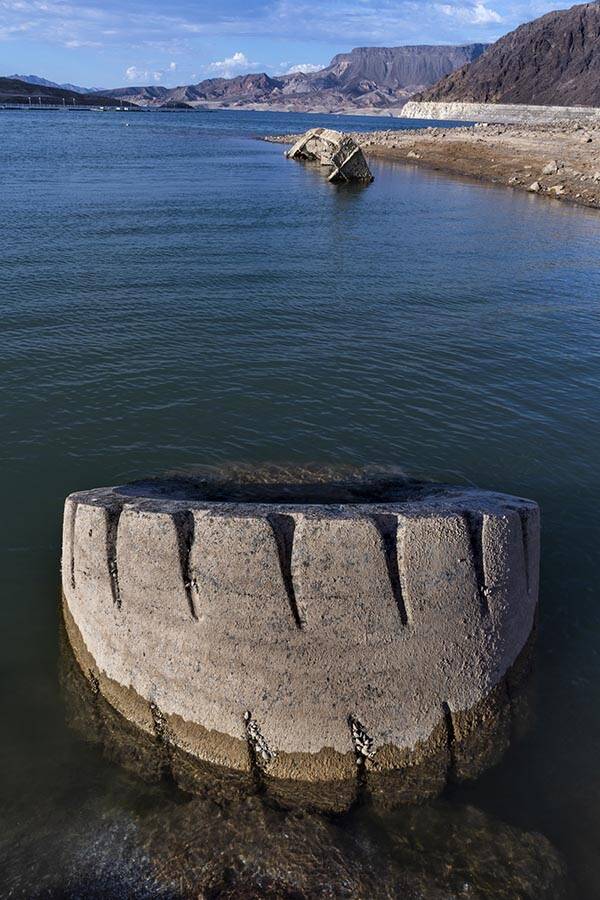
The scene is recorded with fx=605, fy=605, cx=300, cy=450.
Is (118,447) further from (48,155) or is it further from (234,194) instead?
(48,155)

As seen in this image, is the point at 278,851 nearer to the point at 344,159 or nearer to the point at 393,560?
the point at 393,560

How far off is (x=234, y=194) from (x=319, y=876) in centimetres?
4021

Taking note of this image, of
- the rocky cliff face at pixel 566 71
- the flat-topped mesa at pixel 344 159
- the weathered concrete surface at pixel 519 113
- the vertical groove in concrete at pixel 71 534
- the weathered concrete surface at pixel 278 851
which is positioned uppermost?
the rocky cliff face at pixel 566 71

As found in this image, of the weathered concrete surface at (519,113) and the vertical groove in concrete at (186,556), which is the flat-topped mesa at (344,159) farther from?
the weathered concrete surface at (519,113)

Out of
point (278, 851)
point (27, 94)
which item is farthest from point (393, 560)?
point (27, 94)

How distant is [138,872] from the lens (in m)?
5.20

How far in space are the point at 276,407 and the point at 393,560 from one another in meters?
7.82

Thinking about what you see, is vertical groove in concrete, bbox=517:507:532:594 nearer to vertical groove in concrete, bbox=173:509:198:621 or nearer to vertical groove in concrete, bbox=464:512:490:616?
vertical groove in concrete, bbox=464:512:490:616

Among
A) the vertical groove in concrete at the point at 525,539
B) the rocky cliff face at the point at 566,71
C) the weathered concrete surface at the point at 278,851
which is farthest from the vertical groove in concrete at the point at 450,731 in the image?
the rocky cliff face at the point at 566,71

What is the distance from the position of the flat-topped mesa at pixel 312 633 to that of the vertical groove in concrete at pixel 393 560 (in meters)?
0.01

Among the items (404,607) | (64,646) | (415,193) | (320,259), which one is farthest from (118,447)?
(415,193)

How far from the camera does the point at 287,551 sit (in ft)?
19.3

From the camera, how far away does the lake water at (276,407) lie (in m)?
5.69

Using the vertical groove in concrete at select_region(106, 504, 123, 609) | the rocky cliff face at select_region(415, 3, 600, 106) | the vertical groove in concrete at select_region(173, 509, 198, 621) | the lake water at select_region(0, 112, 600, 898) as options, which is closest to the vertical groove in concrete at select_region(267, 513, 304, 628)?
the vertical groove in concrete at select_region(173, 509, 198, 621)
